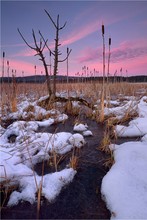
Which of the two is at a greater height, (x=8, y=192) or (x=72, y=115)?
(x=72, y=115)

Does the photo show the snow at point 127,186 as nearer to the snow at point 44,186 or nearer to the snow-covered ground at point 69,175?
the snow-covered ground at point 69,175

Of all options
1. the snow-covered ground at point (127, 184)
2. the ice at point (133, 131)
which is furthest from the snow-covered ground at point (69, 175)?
the ice at point (133, 131)

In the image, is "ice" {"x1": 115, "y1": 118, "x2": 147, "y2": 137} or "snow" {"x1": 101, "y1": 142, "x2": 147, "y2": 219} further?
"ice" {"x1": 115, "y1": 118, "x2": 147, "y2": 137}

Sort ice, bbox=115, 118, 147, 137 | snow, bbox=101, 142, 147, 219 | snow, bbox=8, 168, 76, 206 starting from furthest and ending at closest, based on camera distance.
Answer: ice, bbox=115, 118, 147, 137 < snow, bbox=8, 168, 76, 206 < snow, bbox=101, 142, 147, 219

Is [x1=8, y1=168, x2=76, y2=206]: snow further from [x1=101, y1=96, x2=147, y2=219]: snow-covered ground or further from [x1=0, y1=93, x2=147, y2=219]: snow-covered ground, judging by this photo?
[x1=101, y1=96, x2=147, y2=219]: snow-covered ground

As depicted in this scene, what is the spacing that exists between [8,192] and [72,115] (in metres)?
3.71

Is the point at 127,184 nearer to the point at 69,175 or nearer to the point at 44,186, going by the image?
the point at 69,175

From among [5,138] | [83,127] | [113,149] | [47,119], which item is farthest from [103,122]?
[5,138]

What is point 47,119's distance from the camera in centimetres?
477

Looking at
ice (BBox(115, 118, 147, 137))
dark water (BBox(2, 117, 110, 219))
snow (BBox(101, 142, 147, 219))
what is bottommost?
dark water (BBox(2, 117, 110, 219))

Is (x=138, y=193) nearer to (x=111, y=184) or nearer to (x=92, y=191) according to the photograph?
(x=111, y=184)

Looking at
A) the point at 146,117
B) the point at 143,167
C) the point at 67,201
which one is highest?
the point at 146,117

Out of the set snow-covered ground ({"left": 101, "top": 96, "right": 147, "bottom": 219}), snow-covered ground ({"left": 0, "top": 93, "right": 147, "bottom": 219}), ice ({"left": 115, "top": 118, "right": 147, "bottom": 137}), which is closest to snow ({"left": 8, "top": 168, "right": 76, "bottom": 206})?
snow-covered ground ({"left": 0, "top": 93, "right": 147, "bottom": 219})

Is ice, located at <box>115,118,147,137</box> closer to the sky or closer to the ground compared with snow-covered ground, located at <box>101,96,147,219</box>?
closer to the sky
